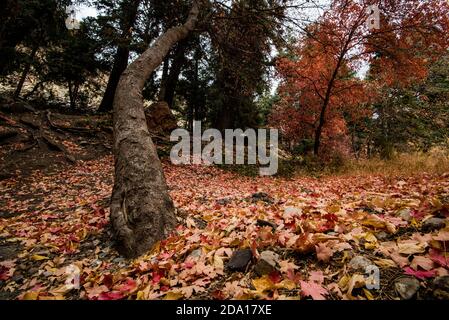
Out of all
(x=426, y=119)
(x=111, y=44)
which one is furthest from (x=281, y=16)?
(x=426, y=119)

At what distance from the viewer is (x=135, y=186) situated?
3441mm

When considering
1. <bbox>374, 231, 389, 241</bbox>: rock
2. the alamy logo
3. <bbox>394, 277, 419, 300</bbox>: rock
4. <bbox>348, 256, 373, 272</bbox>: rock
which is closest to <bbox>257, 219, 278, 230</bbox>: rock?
<bbox>374, 231, 389, 241</bbox>: rock

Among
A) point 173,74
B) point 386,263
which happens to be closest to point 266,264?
point 386,263

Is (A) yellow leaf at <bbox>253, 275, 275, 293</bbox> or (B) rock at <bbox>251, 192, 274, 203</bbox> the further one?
(B) rock at <bbox>251, 192, 274, 203</bbox>

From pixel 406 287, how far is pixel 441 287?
164 millimetres

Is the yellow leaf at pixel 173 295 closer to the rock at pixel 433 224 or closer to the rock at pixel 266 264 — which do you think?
the rock at pixel 266 264

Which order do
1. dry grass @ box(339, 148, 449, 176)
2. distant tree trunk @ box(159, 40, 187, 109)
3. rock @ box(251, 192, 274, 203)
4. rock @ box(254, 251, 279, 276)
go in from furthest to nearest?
distant tree trunk @ box(159, 40, 187, 109) < dry grass @ box(339, 148, 449, 176) < rock @ box(251, 192, 274, 203) < rock @ box(254, 251, 279, 276)

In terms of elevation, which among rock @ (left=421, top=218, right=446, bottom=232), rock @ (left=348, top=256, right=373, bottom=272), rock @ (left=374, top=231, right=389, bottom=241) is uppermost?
rock @ (left=421, top=218, right=446, bottom=232)

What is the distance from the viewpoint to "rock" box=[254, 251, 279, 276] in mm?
2047

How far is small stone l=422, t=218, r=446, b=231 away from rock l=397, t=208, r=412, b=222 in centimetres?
20

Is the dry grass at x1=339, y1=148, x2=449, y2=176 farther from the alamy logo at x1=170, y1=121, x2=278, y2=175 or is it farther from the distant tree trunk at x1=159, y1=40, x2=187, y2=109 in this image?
the distant tree trunk at x1=159, y1=40, x2=187, y2=109

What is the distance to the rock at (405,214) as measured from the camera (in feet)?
8.27

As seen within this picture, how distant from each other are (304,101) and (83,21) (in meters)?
12.1

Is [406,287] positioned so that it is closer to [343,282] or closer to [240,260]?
[343,282]
